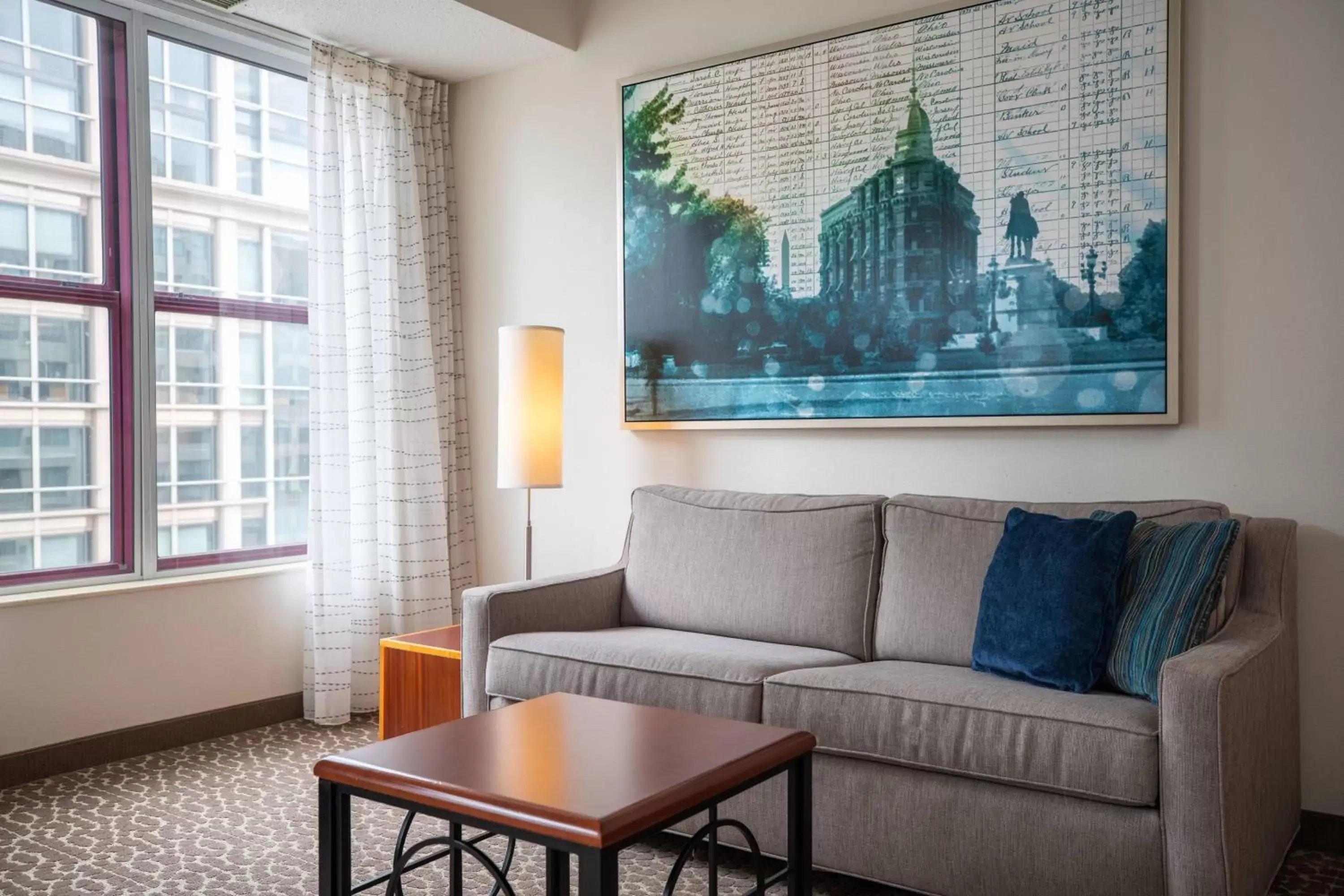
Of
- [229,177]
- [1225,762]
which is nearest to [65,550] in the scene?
[229,177]

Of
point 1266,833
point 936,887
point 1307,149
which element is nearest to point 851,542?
point 936,887

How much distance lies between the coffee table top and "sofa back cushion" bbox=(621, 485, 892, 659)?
Answer: 0.97m

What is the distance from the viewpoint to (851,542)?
10.1ft

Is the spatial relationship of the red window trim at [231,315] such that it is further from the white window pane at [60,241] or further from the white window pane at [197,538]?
the white window pane at [60,241]

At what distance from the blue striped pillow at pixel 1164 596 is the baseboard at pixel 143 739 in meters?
2.90

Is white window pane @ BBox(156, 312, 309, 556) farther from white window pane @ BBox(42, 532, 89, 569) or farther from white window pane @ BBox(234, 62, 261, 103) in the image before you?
white window pane @ BBox(234, 62, 261, 103)

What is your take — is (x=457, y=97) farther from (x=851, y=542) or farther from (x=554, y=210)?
(x=851, y=542)

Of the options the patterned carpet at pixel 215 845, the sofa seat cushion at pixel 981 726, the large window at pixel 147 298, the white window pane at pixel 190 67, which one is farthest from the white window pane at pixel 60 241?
the sofa seat cushion at pixel 981 726

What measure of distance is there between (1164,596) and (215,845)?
2354 millimetres

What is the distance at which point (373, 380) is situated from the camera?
4.11 metres

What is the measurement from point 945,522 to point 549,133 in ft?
7.46

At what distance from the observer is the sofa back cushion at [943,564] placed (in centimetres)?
276

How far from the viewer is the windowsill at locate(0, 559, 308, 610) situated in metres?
3.31

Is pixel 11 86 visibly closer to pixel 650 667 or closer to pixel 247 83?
pixel 247 83
